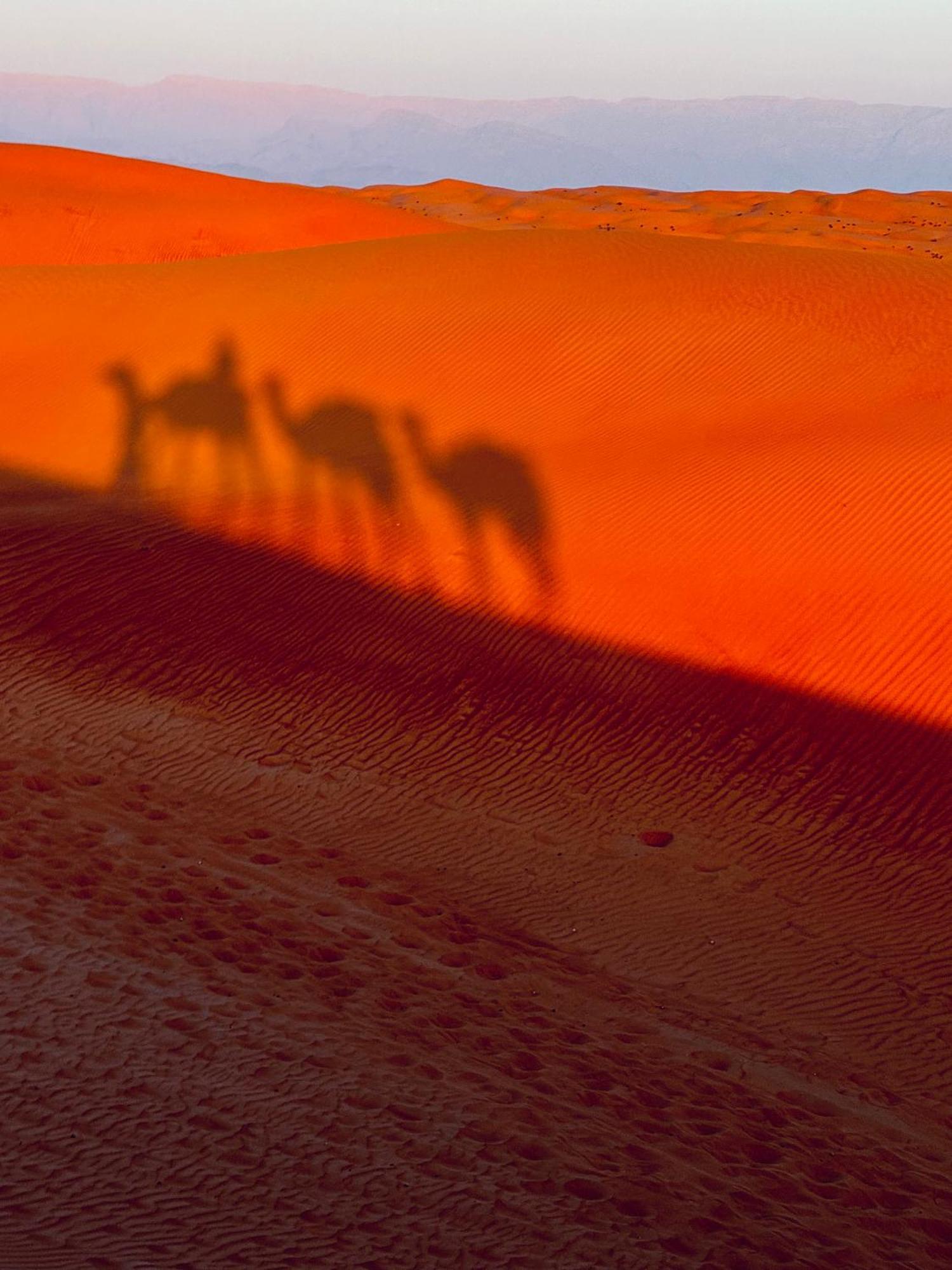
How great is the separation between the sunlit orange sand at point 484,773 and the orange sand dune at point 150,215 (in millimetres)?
13875

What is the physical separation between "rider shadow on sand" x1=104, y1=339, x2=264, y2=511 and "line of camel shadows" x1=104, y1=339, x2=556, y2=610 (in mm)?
19

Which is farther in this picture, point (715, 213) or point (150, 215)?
point (715, 213)

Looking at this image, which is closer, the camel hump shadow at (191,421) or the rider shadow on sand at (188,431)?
the rider shadow on sand at (188,431)

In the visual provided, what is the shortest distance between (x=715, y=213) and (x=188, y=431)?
1649 inches

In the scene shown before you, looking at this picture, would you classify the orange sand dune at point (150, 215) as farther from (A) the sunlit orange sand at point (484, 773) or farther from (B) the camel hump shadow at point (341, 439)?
(B) the camel hump shadow at point (341, 439)

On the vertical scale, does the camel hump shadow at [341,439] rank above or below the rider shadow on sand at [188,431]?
above

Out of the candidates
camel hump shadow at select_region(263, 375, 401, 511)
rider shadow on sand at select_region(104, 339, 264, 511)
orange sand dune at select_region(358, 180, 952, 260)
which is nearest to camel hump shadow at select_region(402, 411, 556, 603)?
camel hump shadow at select_region(263, 375, 401, 511)

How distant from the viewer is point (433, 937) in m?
7.31

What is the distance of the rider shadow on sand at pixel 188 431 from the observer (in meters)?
15.0

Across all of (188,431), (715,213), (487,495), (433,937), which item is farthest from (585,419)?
(715,213)

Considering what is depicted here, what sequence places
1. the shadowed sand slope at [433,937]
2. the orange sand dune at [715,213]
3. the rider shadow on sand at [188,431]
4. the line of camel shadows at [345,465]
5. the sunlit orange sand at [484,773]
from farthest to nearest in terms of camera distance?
the orange sand dune at [715,213] < the rider shadow on sand at [188,431] < the line of camel shadows at [345,465] < the sunlit orange sand at [484,773] < the shadowed sand slope at [433,937]

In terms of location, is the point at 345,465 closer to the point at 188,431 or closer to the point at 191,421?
the point at 188,431

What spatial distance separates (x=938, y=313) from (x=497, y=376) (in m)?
5.88

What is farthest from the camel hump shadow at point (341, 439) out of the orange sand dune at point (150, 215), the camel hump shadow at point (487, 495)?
the orange sand dune at point (150, 215)
